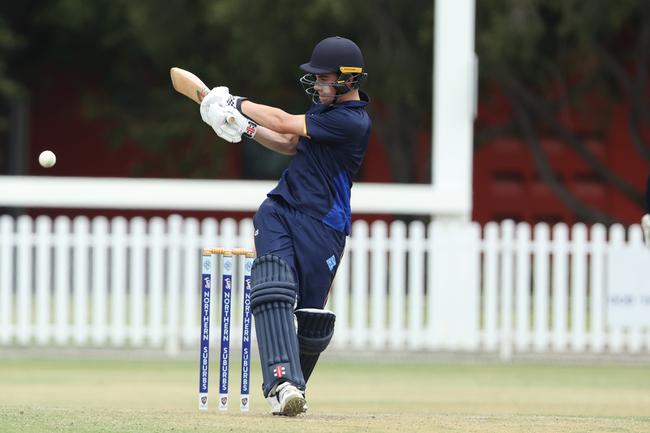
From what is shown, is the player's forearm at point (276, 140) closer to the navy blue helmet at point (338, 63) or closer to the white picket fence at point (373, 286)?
the navy blue helmet at point (338, 63)

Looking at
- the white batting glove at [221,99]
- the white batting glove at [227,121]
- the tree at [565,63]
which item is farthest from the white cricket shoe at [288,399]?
the tree at [565,63]

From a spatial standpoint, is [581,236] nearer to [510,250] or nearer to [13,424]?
[510,250]

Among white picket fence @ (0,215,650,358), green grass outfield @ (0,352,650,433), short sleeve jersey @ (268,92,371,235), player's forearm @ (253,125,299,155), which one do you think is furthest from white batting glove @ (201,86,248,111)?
white picket fence @ (0,215,650,358)

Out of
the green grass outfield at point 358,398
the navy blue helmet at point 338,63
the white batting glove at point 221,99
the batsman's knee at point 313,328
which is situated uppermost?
the navy blue helmet at point 338,63

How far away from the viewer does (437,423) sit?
25.3 ft

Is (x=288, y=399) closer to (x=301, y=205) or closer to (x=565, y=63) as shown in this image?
(x=301, y=205)

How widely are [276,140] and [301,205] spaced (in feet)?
1.24

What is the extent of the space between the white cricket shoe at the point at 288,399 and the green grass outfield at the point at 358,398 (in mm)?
73

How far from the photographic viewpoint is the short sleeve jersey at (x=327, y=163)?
7.79m

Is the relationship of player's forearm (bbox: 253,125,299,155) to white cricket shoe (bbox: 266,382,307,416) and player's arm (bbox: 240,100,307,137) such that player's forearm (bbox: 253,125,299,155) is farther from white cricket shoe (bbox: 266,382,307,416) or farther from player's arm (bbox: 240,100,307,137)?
white cricket shoe (bbox: 266,382,307,416)

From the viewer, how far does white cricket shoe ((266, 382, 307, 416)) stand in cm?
753

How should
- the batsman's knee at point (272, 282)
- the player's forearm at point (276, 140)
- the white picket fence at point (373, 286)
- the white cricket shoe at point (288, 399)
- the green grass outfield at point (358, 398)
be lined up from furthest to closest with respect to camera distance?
1. the white picket fence at point (373, 286)
2. the player's forearm at point (276, 140)
3. the batsman's knee at point (272, 282)
4. the white cricket shoe at point (288, 399)
5. the green grass outfield at point (358, 398)

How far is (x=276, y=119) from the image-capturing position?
7699mm

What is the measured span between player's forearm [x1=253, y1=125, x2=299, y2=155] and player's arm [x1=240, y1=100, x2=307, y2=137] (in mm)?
139
